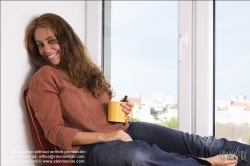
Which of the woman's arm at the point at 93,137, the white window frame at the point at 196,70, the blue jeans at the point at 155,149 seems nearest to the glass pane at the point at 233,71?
the white window frame at the point at 196,70

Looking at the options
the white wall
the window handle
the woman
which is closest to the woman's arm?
the woman

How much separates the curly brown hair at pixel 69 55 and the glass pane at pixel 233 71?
60 centimetres

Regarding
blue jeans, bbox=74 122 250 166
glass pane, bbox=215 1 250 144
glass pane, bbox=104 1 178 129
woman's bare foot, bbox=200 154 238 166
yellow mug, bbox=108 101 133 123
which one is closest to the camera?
blue jeans, bbox=74 122 250 166

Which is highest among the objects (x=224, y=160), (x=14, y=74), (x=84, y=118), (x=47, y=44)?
(x=47, y=44)

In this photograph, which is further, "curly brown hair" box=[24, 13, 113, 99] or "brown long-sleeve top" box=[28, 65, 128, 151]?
"curly brown hair" box=[24, 13, 113, 99]

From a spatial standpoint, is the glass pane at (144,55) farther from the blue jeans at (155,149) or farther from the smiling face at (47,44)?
the smiling face at (47,44)

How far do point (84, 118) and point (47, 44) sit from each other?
365 mm

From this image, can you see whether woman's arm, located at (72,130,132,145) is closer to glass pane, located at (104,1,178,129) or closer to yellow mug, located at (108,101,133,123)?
yellow mug, located at (108,101,133,123)

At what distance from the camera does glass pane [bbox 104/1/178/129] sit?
182 cm

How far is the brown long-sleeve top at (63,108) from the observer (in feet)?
4.25

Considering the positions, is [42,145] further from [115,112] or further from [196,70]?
[196,70]

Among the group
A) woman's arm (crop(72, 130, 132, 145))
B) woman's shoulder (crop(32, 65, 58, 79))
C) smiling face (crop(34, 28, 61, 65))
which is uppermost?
smiling face (crop(34, 28, 61, 65))

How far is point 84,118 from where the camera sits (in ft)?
4.64

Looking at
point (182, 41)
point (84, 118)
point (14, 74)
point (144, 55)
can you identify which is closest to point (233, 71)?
point (182, 41)
